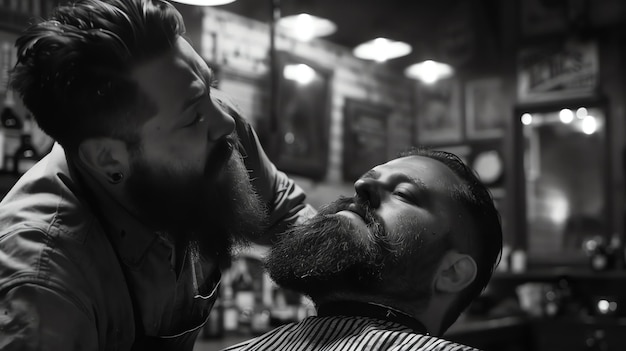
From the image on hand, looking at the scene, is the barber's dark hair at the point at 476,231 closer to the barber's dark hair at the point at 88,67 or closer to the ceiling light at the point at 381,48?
the barber's dark hair at the point at 88,67

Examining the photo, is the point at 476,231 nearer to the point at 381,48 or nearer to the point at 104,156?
the point at 104,156

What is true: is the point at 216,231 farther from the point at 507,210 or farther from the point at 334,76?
the point at 507,210

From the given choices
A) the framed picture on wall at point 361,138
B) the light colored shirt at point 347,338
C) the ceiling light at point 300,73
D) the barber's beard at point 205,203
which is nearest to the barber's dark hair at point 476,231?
the light colored shirt at point 347,338

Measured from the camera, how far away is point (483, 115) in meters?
6.99

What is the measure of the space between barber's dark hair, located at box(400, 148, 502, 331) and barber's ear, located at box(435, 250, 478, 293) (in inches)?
1.1

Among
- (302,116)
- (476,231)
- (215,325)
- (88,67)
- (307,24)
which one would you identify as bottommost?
(215,325)

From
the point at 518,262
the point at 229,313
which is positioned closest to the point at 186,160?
the point at 229,313

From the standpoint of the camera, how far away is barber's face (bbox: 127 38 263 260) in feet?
4.59

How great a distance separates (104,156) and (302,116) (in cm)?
420

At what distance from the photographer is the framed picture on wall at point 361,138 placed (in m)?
6.12

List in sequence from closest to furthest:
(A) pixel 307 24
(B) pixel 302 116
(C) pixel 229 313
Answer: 1. (C) pixel 229 313
2. (A) pixel 307 24
3. (B) pixel 302 116

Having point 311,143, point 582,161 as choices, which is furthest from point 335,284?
point 582,161

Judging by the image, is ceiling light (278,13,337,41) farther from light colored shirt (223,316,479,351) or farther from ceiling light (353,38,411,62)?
light colored shirt (223,316,479,351)

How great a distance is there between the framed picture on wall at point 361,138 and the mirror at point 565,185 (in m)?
1.45
